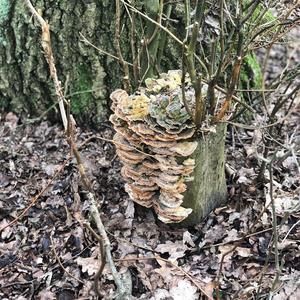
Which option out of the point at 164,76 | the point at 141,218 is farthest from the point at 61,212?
the point at 164,76

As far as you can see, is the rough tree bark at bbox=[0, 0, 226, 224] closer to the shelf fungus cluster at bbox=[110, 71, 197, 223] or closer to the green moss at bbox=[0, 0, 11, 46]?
the green moss at bbox=[0, 0, 11, 46]

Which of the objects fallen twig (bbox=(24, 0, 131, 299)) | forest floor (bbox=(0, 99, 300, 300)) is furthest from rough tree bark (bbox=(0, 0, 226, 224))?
fallen twig (bbox=(24, 0, 131, 299))

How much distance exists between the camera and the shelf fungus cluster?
134 inches

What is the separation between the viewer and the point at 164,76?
381cm

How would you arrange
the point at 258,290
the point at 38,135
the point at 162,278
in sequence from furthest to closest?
the point at 38,135, the point at 162,278, the point at 258,290

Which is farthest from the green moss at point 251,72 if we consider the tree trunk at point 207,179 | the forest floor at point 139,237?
the tree trunk at point 207,179

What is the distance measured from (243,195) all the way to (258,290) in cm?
105

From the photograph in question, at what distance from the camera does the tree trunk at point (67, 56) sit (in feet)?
15.3

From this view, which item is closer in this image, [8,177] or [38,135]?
[8,177]

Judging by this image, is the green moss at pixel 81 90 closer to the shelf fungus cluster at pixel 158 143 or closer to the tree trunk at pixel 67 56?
the tree trunk at pixel 67 56

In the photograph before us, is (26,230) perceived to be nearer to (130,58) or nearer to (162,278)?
(162,278)

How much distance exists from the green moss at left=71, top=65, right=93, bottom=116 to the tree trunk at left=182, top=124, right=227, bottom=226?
1686 mm

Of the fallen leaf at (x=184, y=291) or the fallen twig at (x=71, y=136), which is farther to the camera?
the fallen leaf at (x=184, y=291)

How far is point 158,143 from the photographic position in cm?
346
